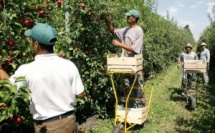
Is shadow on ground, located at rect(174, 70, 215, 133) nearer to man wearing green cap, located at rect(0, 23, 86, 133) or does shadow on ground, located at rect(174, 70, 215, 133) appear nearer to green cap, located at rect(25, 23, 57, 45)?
man wearing green cap, located at rect(0, 23, 86, 133)

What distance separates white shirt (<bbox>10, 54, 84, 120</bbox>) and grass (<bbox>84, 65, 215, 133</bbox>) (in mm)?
3056

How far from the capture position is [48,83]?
8.82ft

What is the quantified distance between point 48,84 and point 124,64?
2.49m

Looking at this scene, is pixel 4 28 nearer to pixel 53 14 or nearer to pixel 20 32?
pixel 20 32

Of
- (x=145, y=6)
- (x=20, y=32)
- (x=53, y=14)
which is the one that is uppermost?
(x=145, y=6)

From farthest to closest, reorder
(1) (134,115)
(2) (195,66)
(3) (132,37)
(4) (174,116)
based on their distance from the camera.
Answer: (2) (195,66) → (4) (174,116) → (1) (134,115) → (3) (132,37)

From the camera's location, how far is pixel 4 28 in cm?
305

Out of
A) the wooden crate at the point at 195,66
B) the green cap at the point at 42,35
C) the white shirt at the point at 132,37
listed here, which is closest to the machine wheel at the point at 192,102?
the wooden crate at the point at 195,66

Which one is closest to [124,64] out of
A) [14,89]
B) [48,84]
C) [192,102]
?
[48,84]

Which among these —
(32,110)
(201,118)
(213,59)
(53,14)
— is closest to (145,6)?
(201,118)

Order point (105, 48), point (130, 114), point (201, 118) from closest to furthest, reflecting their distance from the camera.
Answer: point (130, 114) < point (105, 48) < point (201, 118)

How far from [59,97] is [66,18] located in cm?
231

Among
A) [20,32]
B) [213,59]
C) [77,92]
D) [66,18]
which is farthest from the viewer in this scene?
[213,59]

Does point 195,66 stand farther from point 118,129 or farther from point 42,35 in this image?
point 42,35
